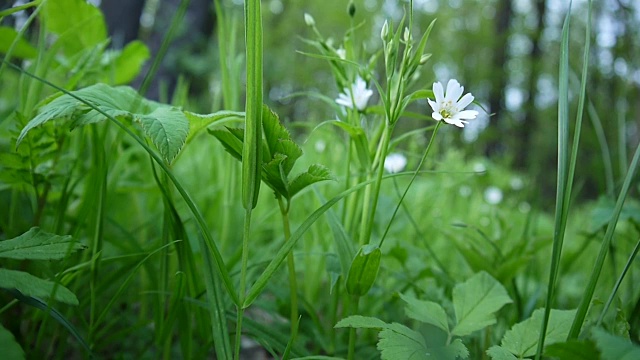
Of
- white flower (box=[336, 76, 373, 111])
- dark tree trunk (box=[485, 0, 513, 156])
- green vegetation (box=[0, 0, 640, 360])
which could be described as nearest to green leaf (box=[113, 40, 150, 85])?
green vegetation (box=[0, 0, 640, 360])

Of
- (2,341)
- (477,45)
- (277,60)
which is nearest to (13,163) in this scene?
(2,341)

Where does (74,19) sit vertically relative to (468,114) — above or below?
above

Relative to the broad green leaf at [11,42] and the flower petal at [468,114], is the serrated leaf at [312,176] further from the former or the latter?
the broad green leaf at [11,42]

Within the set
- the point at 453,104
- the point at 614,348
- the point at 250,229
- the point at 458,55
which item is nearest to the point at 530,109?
the point at 458,55

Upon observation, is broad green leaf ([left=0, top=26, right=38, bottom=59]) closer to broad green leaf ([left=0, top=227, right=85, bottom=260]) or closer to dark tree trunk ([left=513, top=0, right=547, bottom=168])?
broad green leaf ([left=0, top=227, right=85, bottom=260])

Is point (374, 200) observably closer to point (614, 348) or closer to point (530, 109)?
point (614, 348)

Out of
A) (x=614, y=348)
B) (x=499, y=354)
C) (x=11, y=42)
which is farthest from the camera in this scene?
(x=11, y=42)

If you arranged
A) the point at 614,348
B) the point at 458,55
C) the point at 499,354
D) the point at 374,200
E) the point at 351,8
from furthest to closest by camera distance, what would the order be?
1. the point at 458,55
2. the point at 351,8
3. the point at 374,200
4. the point at 499,354
5. the point at 614,348

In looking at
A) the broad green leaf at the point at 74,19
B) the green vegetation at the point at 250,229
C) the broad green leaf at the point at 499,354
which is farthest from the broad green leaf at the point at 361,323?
the broad green leaf at the point at 74,19
